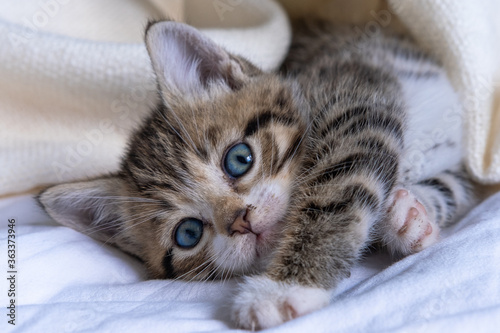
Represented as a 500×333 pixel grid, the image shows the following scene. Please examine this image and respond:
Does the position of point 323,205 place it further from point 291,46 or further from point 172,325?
point 291,46

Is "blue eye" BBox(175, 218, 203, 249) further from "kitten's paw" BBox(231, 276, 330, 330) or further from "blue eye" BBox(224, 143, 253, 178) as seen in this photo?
"kitten's paw" BBox(231, 276, 330, 330)

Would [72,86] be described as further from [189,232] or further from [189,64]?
[189,232]

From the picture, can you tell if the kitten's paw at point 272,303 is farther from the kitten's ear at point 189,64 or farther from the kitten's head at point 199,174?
the kitten's ear at point 189,64

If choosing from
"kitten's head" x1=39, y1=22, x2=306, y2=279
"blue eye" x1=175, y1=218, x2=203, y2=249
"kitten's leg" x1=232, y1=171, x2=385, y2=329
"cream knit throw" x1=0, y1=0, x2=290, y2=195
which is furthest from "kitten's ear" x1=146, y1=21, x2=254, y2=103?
"kitten's leg" x1=232, y1=171, x2=385, y2=329

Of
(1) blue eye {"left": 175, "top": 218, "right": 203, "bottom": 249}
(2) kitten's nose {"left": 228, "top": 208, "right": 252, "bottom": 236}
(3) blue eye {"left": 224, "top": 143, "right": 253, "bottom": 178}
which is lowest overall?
(1) blue eye {"left": 175, "top": 218, "right": 203, "bottom": 249}

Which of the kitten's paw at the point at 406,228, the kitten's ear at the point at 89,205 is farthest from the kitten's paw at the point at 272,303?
the kitten's ear at the point at 89,205

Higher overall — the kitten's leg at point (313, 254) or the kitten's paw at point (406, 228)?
the kitten's leg at point (313, 254)
